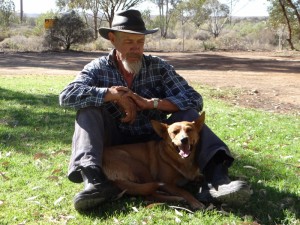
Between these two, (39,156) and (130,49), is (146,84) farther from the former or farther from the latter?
(39,156)

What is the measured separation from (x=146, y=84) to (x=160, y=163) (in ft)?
2.64

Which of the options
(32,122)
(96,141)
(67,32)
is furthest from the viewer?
(67,32)

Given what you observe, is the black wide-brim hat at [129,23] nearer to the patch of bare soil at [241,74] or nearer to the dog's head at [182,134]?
the dog's head at [182,134]

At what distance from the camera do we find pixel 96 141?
11.0 ft

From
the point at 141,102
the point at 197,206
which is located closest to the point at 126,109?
the point at 141,102

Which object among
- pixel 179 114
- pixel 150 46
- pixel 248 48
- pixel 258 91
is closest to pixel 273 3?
pixel 248 48

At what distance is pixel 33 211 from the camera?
325 centimetres

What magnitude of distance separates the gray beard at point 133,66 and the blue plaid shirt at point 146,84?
0.05 metres

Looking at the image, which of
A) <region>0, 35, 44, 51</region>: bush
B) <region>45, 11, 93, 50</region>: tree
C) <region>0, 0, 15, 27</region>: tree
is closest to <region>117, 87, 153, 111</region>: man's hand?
<region>45, 11, 93, 50</region>: tree

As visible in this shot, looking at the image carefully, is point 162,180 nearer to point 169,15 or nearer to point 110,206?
point 110,206

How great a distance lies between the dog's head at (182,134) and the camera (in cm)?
331

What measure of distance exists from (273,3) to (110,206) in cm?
2751

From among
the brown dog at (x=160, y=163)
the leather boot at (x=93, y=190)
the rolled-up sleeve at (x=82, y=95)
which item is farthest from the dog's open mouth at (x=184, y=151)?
the rolled-up sleeve at (x=82, y=95)

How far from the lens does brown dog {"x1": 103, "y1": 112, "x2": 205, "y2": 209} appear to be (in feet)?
11.0
